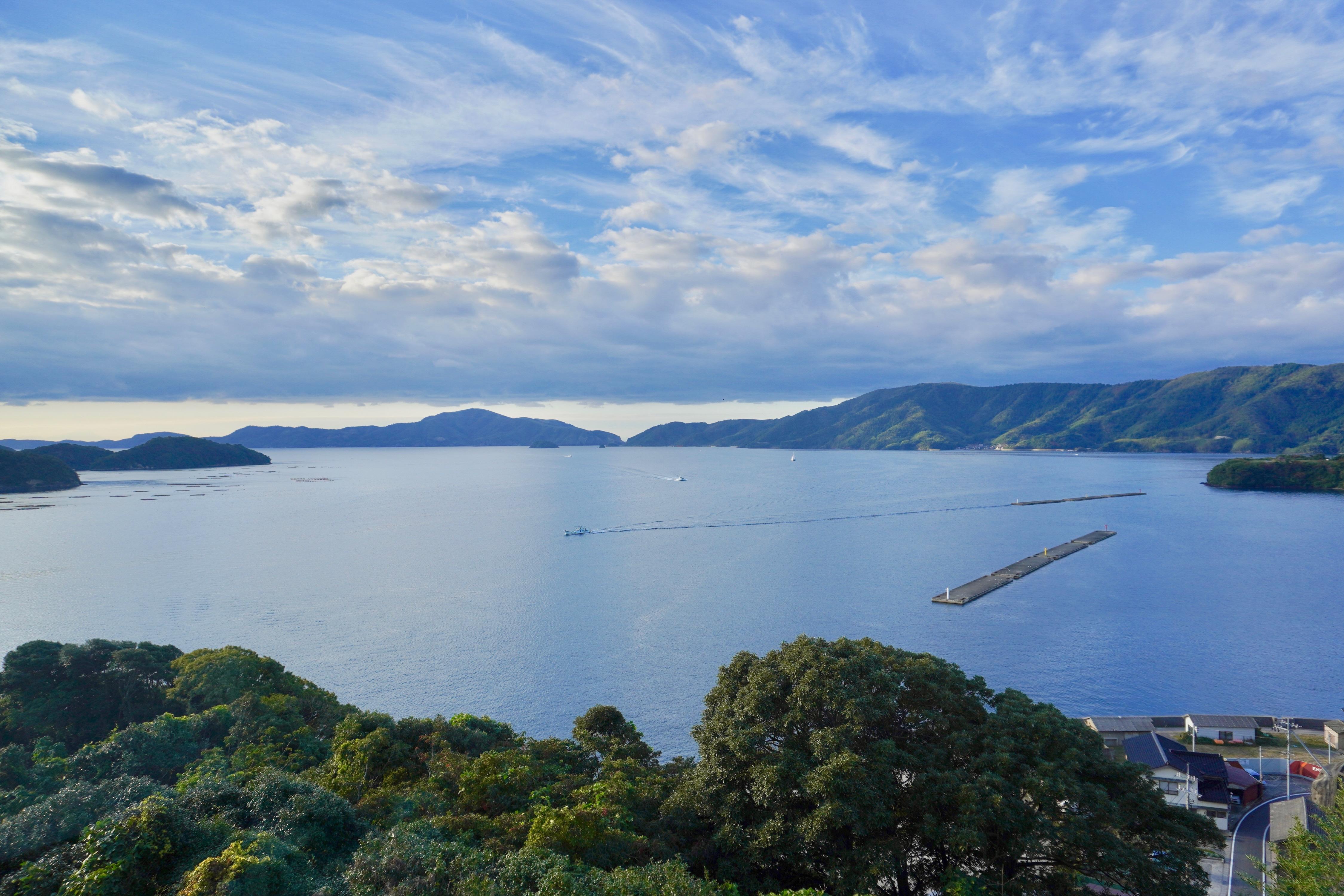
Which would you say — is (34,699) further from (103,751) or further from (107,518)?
(107,518)

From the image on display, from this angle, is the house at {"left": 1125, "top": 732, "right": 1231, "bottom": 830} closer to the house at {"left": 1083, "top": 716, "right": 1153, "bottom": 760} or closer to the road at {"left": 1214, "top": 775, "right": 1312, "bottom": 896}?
the road at {"left": 1214, "top": 775, "right": 1312, "bottom": 896}

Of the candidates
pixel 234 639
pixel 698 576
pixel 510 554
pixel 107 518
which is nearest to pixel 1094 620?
pixel 698 576

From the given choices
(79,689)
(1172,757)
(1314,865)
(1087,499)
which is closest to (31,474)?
(79,689)

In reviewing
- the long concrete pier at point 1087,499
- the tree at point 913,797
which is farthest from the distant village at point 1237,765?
the long concrete pier at point 1087,499

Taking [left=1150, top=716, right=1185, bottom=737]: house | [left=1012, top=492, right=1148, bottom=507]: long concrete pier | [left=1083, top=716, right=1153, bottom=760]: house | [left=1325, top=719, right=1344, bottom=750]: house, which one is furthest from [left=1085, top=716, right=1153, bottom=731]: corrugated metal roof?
[left=1012, top=492, right=1148, bottom=507]: long concrete pier

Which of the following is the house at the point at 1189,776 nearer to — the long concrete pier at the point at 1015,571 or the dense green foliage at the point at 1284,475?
the long concrete pier at the point at 1015,571

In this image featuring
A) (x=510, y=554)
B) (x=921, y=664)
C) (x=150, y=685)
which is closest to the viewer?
(x=921, y=664)

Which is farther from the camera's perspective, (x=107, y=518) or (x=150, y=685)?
(x=107, y=518)

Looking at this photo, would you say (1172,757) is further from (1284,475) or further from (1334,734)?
(1284,475)
